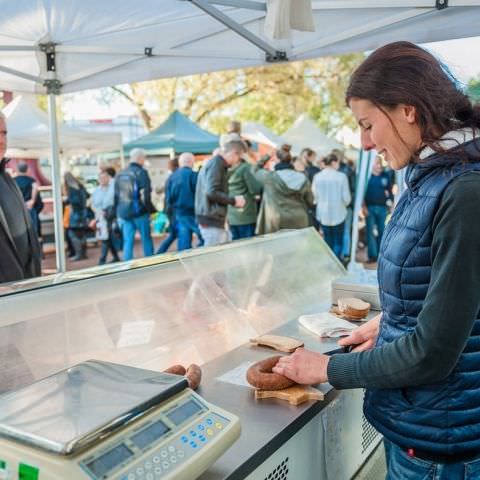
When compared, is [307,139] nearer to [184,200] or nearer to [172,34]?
[184,200]

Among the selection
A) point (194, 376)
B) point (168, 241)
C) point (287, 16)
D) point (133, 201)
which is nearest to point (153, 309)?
point (194, 376)

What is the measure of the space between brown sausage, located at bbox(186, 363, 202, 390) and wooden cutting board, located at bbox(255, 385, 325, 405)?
0.55ft

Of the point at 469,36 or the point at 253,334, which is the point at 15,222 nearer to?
the point at 253,334

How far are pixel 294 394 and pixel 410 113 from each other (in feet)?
2.34

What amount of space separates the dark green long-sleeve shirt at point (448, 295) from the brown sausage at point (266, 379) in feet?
1.28

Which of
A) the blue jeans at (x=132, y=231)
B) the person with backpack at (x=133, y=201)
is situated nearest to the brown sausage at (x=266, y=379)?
the person with backpack at (x=133, y=201)

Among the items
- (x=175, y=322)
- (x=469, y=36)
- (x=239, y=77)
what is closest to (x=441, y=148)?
(x=175, y=322)

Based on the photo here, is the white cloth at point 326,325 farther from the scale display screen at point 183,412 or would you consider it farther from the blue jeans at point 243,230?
the blue jeans at point 243,230

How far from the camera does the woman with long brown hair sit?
3.01 feet

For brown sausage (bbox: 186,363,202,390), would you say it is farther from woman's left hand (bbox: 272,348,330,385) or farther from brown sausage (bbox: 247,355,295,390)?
woman's left hand (bbox: 272,348,330,385)

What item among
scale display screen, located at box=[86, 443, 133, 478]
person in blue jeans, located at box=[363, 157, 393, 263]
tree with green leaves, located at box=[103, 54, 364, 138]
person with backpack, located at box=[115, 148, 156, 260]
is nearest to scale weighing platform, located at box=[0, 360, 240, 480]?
scale display screen, located at box=[86, 443, 133, 478]

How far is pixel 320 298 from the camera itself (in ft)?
7.85

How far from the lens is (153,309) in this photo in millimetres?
1764

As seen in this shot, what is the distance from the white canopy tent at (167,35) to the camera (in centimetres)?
284
